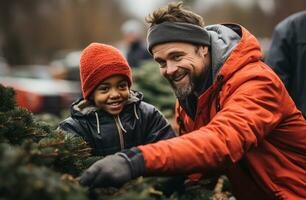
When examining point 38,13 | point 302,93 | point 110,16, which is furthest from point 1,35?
point 302,93

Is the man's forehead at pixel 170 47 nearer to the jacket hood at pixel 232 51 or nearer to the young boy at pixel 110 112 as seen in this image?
the jacket hood at pixel 232 51

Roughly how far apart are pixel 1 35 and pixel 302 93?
35474 millimetres

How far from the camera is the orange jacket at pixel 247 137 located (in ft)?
9.62

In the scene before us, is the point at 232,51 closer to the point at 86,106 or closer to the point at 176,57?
the point at 176,57

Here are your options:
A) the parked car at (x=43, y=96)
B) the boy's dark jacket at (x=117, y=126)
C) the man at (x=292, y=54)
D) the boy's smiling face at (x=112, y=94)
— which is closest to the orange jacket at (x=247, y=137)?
the boy's dark jacket at (x=117, y=126)

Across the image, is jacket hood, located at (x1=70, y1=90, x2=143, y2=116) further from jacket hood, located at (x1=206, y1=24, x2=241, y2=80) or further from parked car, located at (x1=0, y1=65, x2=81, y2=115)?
parked car, located at (x1=0, y1=65, x2=81, y2=115)

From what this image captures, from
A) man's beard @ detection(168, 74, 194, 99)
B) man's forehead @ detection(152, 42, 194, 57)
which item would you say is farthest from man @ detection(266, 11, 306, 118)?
man's forehead @ detection(152, 42, 194, 57)

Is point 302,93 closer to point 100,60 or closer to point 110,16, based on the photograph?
point 100,60

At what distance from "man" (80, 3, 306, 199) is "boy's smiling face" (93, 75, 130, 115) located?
41 centimetres

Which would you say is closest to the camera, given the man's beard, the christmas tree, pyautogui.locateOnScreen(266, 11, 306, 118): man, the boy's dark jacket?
the christmas tree

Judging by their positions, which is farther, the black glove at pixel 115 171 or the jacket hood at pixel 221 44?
the jacket hood at pixel 221 44

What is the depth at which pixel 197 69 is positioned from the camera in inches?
152

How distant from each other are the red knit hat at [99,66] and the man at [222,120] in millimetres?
422

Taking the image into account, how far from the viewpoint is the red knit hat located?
4.23m
